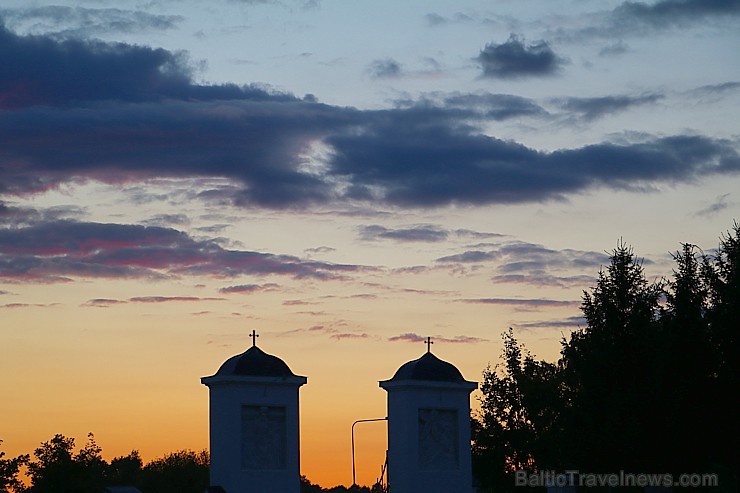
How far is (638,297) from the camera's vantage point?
36281mm

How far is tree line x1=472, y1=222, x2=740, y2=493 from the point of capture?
112 ft

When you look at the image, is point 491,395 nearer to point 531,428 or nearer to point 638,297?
point 531,428

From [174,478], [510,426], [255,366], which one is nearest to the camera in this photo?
[255,366]

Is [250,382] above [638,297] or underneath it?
underneath

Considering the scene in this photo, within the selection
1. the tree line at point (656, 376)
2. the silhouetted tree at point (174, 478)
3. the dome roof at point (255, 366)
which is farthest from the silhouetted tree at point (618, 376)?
the silhouetted tree at point (174, 478)

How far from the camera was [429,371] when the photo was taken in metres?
35.3

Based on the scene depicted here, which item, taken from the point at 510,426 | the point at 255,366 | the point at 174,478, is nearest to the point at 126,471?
the point at 174,478

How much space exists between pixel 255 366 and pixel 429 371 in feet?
18.3

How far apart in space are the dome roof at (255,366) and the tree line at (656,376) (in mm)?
8889

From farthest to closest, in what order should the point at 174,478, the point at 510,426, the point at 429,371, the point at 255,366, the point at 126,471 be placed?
1. the point at 126,471
2. the point at 174,478
3. the point at 510,426
4. the point at 429,371
5. the point at 255,366

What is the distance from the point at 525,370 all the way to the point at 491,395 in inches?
93.8

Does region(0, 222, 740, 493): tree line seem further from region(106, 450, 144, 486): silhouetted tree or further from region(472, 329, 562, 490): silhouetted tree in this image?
region(106, 450, 144, 486): silhouetted tree

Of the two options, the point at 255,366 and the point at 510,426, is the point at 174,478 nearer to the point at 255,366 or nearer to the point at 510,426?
the point at 510,426

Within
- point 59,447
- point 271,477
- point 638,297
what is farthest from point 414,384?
point 59,447
